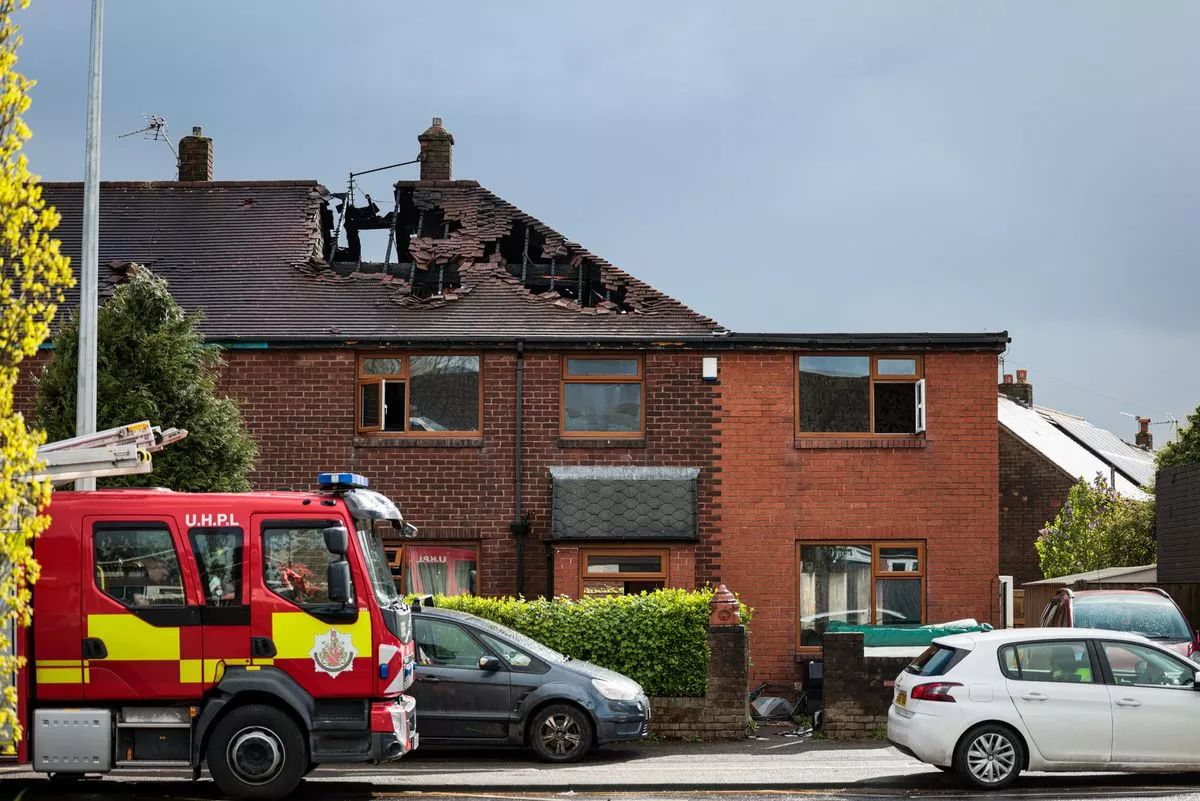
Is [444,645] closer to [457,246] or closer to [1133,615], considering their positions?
[1133,615]

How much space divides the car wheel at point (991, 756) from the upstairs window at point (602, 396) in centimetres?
995

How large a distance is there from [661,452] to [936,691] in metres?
9.33

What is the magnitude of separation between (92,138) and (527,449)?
832cm

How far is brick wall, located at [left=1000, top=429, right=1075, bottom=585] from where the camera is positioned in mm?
42719

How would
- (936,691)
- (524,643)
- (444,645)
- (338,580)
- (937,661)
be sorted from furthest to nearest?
(524,643) < (444,645) < (937,661) < (936,691) < (338,580)

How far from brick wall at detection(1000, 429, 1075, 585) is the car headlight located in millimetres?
28302

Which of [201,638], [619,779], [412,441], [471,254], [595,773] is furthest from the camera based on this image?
[471,254]

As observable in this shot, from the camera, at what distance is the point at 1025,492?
43156mm

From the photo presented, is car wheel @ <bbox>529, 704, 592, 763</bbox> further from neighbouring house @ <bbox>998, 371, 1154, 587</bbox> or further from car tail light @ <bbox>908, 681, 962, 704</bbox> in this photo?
neighbouring house @ <bbox>998, 371, 1154, 587</bbox>

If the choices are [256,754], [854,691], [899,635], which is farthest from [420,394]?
[256,754]

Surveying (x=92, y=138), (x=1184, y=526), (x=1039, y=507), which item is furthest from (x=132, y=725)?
(x=1039, y=507)

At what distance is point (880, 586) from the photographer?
22375mm

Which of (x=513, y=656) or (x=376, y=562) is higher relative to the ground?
(x=376, y=562)

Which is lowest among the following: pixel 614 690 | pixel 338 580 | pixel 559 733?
pixel 559 733
